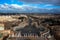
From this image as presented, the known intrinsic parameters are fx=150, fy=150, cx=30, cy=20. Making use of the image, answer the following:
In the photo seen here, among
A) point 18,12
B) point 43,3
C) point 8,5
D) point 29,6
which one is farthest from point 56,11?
point 8,5

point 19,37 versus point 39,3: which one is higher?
point 39,3

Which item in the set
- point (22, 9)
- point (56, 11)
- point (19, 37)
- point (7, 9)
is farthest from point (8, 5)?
point (56, 11)

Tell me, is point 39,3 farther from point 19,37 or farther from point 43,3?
point 19,37

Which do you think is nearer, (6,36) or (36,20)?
(6,36)

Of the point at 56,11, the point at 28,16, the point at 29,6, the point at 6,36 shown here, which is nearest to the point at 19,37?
the point at 6,36

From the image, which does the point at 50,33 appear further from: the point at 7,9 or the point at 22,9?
the point at 7,9

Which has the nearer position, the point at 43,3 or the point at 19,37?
the point at 19,37

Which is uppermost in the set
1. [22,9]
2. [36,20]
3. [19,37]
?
[22,9]

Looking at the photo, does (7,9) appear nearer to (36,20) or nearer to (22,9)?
Answer: (22,9)

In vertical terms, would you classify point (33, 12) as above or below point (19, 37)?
above
